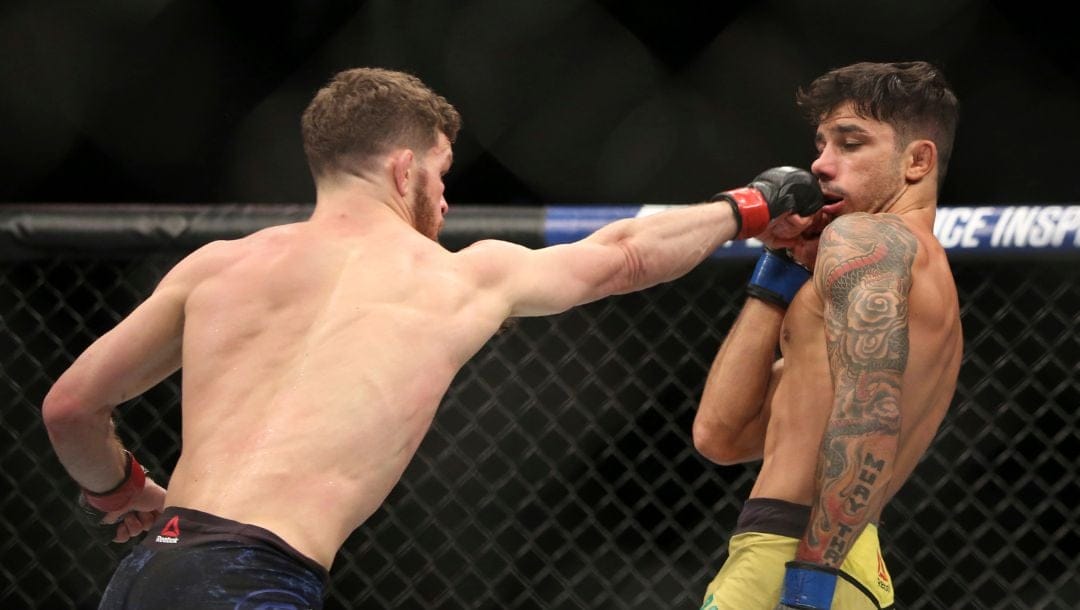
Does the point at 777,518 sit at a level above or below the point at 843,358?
below

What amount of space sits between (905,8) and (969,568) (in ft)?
4.22

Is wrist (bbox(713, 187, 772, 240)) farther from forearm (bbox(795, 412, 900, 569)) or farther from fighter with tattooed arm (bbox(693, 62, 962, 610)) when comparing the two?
forearm (bbox(795, 412, 900, 569))

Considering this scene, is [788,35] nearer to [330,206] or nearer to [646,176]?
[646,176]

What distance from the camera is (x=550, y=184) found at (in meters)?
3.11

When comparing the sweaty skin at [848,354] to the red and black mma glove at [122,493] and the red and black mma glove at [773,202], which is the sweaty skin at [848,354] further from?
the red and black mma glove at [122,493]

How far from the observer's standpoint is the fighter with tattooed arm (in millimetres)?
1673

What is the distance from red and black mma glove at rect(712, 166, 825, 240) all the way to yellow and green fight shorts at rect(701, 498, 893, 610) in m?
0.45

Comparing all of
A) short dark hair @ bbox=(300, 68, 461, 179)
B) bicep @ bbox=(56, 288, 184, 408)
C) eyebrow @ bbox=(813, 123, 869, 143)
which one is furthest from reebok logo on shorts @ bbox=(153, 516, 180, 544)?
eyebrow @ bbox=(813, 123, 869, 143)

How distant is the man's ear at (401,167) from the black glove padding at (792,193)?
585mm

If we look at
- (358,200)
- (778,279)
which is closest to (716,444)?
(778,279)

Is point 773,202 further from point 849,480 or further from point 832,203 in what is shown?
point 849,480

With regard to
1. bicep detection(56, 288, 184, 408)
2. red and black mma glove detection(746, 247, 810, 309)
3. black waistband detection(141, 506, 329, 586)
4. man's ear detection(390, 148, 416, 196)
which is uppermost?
bicep detection(56, 288, 184, 408)

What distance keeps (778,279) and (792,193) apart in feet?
0.60

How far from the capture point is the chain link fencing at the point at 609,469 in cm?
251
